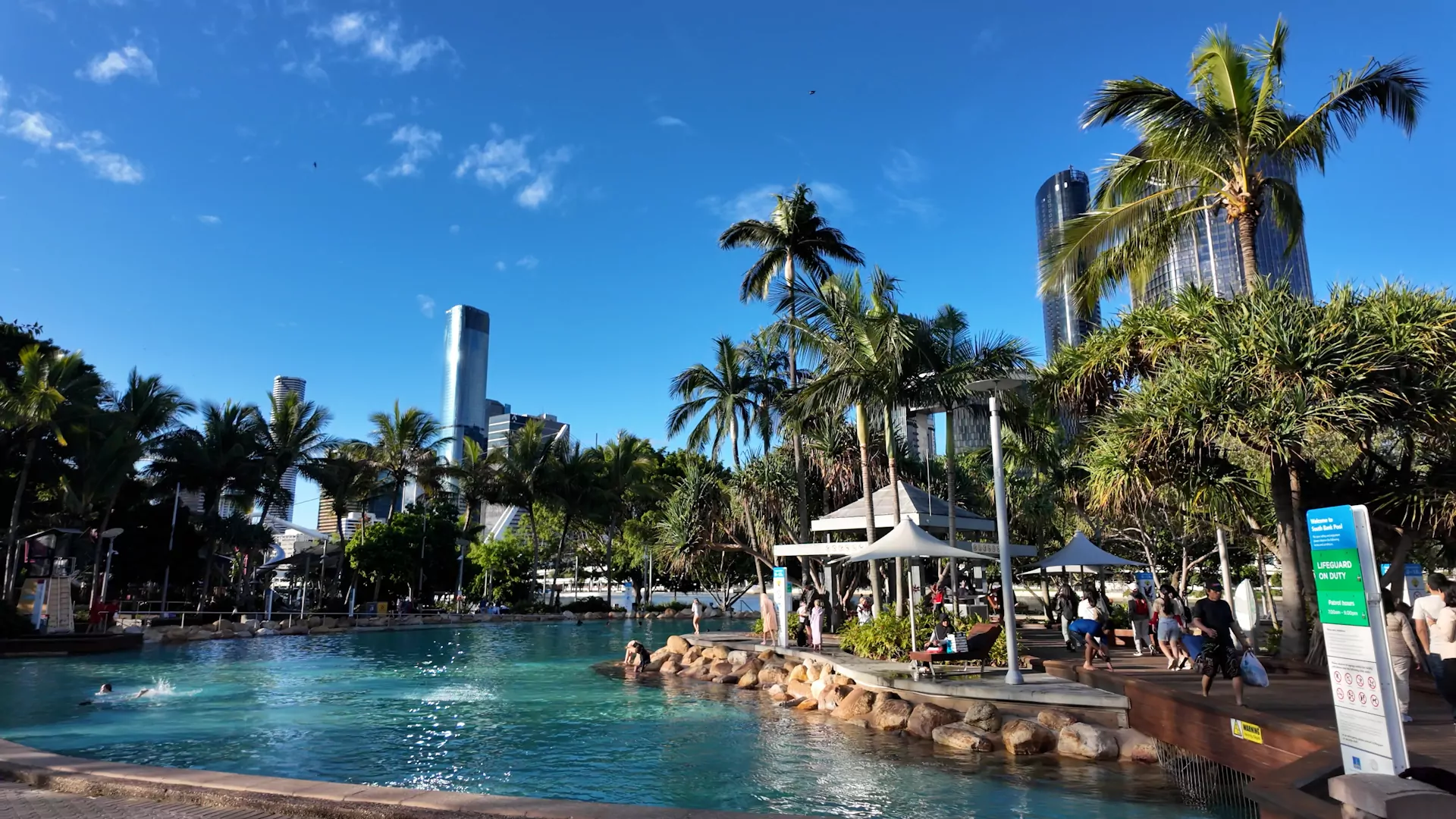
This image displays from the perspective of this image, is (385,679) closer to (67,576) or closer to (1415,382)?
(67,576)

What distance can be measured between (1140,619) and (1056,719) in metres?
6.14

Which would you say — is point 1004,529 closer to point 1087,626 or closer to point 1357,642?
point 1087,626

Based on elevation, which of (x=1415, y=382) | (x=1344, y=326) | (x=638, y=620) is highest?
(x=1344, y=326)

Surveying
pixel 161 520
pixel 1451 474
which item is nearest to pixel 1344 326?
pixel 1451 474

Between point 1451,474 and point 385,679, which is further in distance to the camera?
point 385,679

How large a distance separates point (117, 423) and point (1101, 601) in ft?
114

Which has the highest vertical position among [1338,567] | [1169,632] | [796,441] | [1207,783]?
[796,441]

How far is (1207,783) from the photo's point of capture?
861 cm

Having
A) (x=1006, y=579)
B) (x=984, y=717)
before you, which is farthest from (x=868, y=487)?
(x=984, y=717)

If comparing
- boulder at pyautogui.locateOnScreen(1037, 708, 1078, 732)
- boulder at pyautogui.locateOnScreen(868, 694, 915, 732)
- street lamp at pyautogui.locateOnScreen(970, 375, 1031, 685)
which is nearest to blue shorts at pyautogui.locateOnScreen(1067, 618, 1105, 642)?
street lamp at pyautogui.locateOnScreen(970, 375, 1031, 685)

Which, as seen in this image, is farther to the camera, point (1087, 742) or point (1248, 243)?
point (1248, 243)

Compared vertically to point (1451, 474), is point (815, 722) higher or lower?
lower

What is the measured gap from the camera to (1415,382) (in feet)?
37.1

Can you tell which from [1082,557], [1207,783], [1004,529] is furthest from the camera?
[1082,557]
